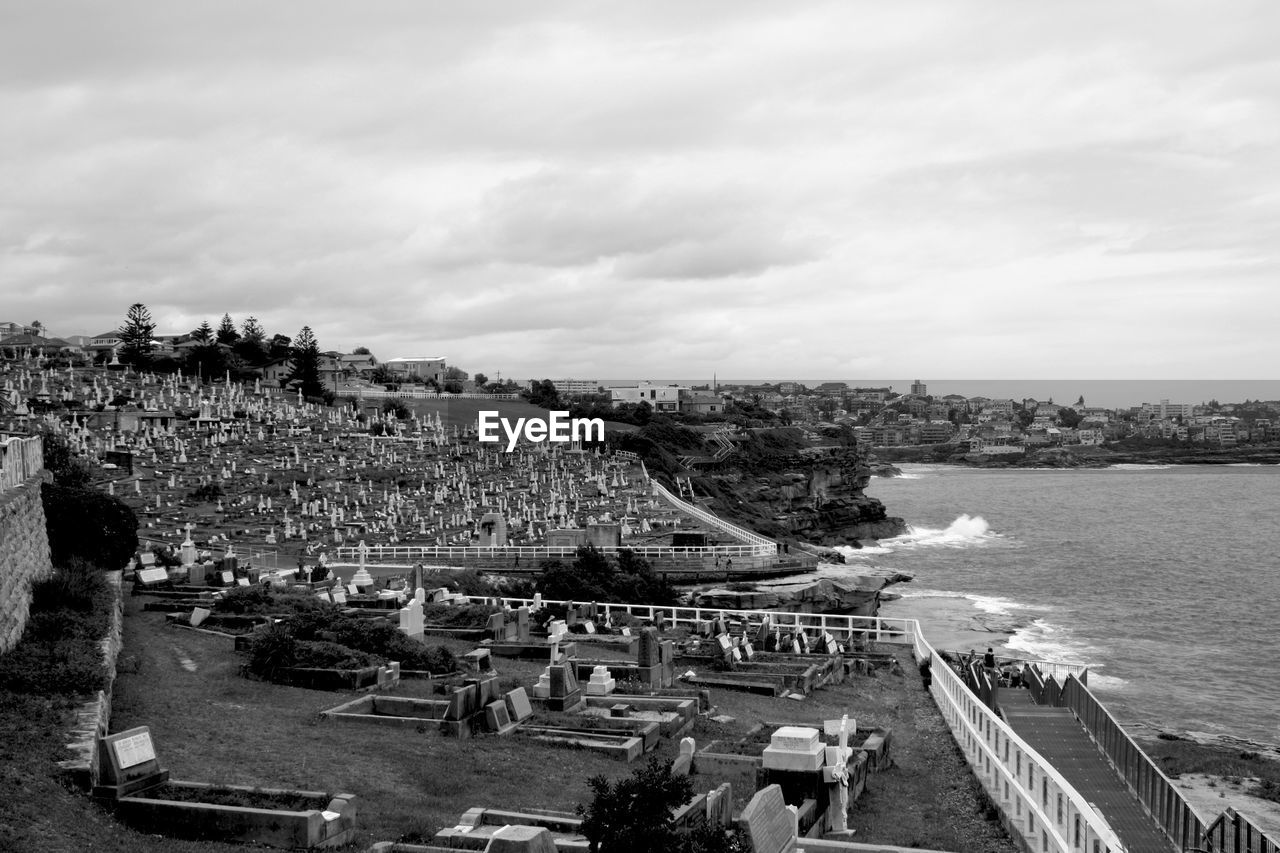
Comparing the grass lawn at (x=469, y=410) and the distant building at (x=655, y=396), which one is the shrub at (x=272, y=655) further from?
the distant building at (x=655, y=396)

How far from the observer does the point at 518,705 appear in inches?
613

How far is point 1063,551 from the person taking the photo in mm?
79250

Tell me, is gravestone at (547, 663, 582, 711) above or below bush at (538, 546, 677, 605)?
above

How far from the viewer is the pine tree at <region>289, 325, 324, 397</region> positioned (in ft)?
387

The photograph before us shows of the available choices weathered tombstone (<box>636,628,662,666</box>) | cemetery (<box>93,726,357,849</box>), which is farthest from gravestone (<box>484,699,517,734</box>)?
weathered tombstone (<box>636,628,662,666</box>)

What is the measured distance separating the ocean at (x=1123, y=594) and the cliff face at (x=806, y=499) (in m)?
4.64

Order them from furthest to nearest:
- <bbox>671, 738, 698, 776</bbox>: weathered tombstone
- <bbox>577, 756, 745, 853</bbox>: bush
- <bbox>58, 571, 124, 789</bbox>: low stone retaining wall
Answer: <bbox>671, 738, 698, 776</bbox>: weathered tombstone < <bbox>58, 571, 124, 789</bbox>: low stone retaining wall < <bbox>577, 756, 745, 853</bbox>: bush

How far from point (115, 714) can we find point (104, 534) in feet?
46.3

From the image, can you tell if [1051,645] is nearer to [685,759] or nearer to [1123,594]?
[1123,594]

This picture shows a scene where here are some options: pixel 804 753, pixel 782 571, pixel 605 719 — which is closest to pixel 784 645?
pixel 605 719

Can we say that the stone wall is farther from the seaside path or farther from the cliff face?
the cliff face

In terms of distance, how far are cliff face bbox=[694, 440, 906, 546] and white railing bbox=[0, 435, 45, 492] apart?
65729 mm

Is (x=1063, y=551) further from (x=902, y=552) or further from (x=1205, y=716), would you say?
(x=1205, y=716)

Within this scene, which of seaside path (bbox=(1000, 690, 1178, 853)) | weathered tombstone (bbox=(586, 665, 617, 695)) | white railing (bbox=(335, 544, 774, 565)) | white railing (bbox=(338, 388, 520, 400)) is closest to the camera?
seaside path (bbox=(1000, 690, 1178, 853))
